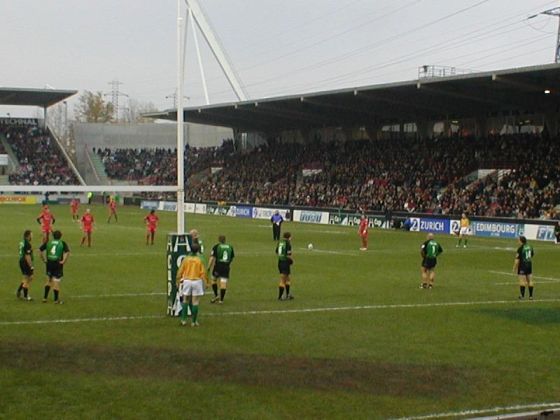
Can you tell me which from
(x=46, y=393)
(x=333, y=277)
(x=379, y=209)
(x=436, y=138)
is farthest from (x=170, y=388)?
(x=436, y=138)

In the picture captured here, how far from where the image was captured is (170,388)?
1180 cm

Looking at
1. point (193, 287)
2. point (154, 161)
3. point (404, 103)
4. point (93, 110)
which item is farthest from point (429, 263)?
point (93, 110)

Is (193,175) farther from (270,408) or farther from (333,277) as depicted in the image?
(270,408)

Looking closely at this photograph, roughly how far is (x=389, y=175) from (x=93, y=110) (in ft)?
Answer: 239

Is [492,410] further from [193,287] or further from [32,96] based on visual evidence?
[32,96]

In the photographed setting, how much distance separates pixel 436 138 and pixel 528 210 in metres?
20.4

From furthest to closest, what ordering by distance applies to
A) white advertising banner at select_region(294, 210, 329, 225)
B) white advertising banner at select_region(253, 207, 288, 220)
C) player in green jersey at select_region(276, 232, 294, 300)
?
white advertising banner at select_region(253, 207, 288, 220) → white advertising banner at select_region(294, 210, 329, 225) → player in green jersey at select_region(276, 232, 294, 300)

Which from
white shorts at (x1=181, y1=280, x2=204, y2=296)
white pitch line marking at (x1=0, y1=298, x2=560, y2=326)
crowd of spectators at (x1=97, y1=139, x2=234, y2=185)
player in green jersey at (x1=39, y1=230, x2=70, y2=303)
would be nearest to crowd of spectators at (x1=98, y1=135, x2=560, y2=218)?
crowd of spectators at (x1=97, y1=139, x2=234, y2=185)

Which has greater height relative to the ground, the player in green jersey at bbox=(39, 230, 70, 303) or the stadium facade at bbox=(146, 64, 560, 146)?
the stadium facade at bbox=(146, 64, 560, 146)

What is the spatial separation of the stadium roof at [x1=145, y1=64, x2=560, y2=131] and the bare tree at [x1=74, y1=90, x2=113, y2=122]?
150ft

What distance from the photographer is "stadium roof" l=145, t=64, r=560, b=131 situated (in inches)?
1965

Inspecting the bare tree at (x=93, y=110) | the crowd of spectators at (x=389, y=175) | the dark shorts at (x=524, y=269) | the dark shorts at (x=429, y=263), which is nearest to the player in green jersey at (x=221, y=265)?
the dark shorts at (x=429, y=263)

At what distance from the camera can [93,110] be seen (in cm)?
12575

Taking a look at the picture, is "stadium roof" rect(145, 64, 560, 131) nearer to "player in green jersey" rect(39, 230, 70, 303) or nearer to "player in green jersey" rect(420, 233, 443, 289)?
"player in green jersey" rect(420, 233, 443, 289)
